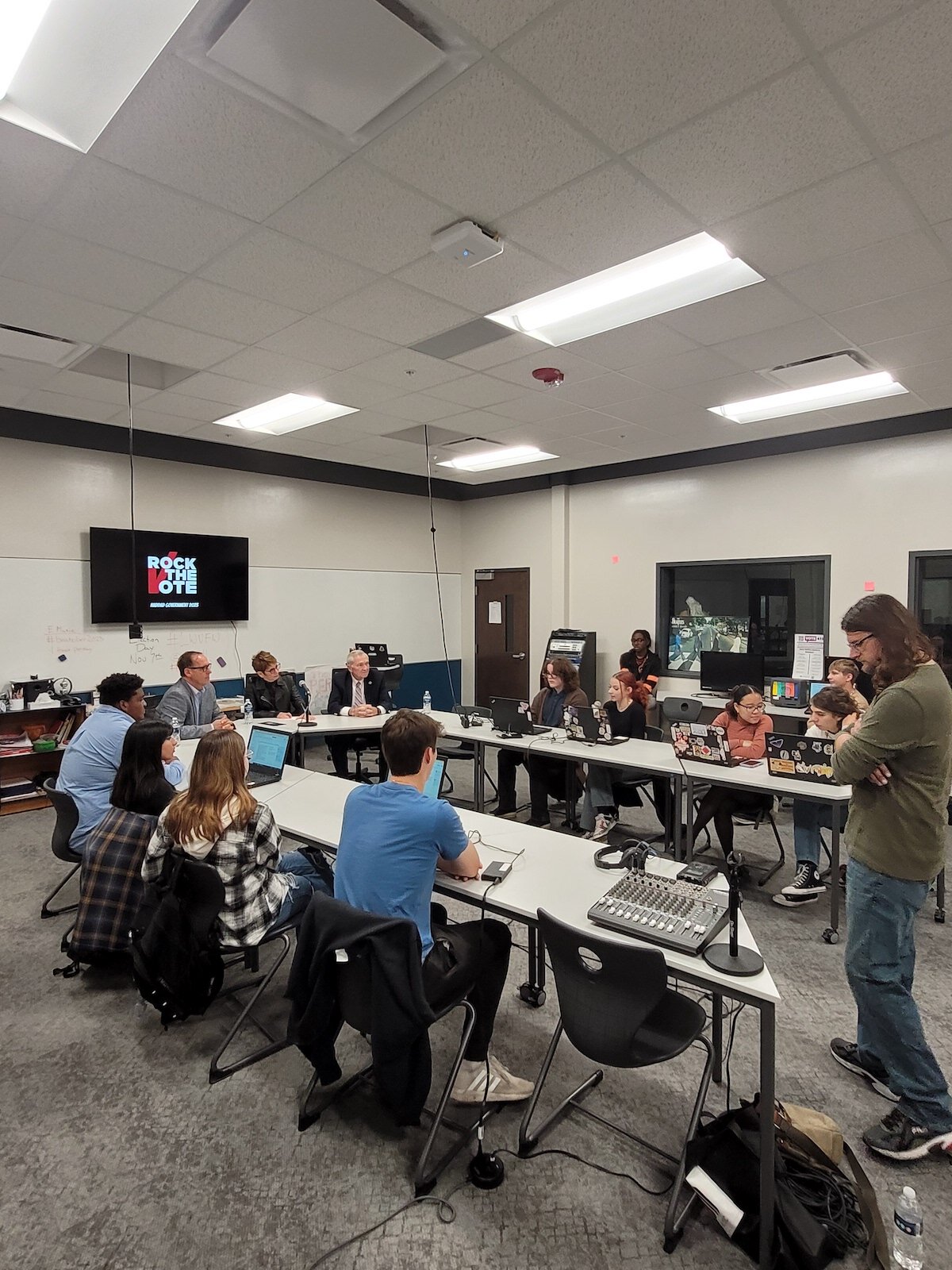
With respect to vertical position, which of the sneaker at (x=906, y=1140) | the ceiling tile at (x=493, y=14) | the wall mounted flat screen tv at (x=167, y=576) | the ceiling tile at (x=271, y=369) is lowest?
the sneaker at (x=906, y=1140)

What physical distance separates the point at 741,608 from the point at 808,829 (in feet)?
11.2

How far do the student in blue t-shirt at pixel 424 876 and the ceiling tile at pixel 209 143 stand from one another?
185cm

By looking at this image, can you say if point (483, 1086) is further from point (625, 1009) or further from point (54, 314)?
point (54, 314)

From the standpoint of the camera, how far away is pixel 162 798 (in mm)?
2811

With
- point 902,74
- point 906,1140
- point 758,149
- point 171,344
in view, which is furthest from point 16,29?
point 906,1140

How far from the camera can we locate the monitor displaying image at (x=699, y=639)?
Answer: 686 centimetres

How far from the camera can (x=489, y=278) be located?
3.09 meters

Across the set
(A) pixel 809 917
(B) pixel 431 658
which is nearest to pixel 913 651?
(A) pixel 809 917

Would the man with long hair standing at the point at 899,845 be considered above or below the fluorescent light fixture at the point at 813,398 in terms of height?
below

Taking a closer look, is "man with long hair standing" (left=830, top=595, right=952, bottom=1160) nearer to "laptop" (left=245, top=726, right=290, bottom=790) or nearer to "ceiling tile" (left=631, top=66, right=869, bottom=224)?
"ceiling tile" (left=631, top=66, right=869, bottom=224)

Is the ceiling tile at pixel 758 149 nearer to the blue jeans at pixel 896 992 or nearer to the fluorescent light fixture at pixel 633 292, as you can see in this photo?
the fluorescent light fixture at pixel 633 292

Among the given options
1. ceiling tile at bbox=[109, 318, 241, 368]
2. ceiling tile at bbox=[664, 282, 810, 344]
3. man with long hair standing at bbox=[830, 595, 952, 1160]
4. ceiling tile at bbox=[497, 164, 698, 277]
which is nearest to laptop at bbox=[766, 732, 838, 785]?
man with long hair standing at bbox=[830, 595, 952, 1160]

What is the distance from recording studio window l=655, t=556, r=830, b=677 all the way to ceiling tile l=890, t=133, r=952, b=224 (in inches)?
157

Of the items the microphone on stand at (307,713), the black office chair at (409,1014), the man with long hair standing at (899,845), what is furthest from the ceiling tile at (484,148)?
the microphone on stand at (307,713)
